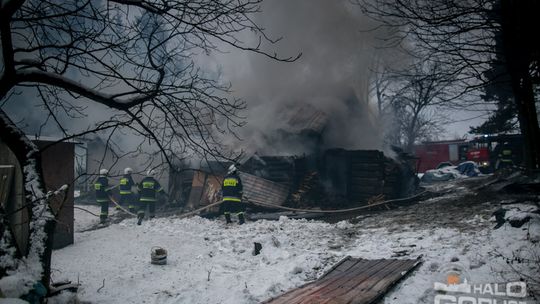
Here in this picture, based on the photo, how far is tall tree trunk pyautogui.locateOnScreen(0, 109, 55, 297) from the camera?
314 centimetres

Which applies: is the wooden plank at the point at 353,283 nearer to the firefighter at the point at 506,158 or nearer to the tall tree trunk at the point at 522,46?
the tall tree trunk at the point at 522,46

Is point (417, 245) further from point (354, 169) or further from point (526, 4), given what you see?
point (354, 169)

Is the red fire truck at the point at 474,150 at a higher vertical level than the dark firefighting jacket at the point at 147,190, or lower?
higher

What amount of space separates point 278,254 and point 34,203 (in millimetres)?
4065

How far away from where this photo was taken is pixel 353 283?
4.29 m

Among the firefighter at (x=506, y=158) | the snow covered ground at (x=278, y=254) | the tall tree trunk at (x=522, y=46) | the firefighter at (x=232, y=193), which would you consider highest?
the tall tree trunk at (x=522, y=46)

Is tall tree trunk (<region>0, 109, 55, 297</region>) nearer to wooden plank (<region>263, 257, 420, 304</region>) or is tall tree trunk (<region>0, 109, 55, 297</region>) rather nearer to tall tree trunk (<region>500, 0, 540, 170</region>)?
wooden plank (<region>263, 257, 420, 304</region>)

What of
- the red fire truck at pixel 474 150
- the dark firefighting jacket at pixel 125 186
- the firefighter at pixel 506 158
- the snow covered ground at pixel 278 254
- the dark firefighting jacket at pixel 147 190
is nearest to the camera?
the snow covered ground at pixel 278 254

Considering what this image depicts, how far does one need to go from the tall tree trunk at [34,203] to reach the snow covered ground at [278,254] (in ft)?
4.82

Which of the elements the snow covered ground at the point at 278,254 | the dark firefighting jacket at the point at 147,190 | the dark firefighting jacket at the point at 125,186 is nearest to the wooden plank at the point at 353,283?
the snow covered ground at the point at 278,254

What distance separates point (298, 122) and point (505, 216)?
9539 millimetres

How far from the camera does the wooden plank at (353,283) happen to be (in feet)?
12.5

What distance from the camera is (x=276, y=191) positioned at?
12.3 metres

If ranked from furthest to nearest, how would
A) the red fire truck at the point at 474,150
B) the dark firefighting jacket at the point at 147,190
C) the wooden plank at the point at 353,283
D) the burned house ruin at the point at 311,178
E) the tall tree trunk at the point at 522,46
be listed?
the red fire truck at the point at 474,150
the burned house ruin at the point at 311,178
the dark firefighting jacket at the point at 147,190
the tall tree trunk at the point at 522,46
the wooden plank at the point at 353,283
